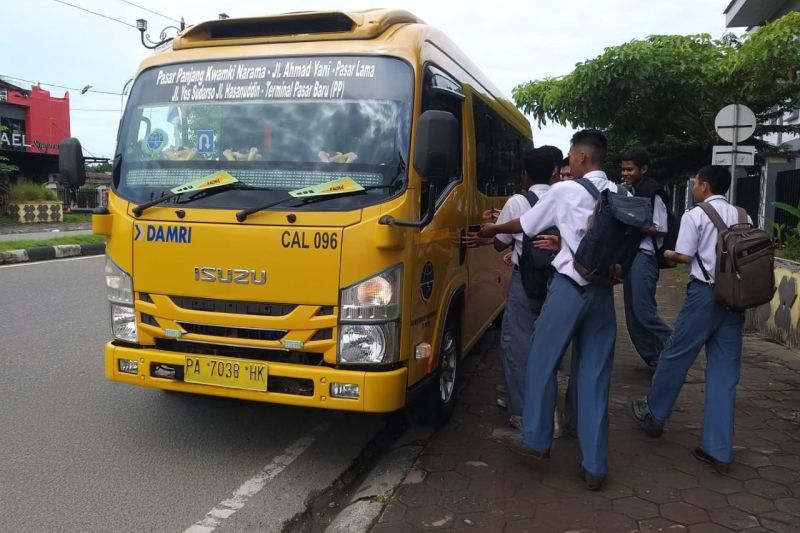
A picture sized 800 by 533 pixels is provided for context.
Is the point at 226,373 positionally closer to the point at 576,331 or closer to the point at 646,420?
the point at 576,331

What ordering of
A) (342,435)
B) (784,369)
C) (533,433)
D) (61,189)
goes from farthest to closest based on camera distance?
(61,189) → (784,369) → (342,435) → (533,433)

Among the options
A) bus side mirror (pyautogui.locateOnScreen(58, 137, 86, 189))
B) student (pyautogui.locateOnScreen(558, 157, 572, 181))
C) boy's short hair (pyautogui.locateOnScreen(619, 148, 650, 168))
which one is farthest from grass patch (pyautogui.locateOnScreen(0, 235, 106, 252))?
boy's short hair (pyautogui.locateOnScreen(619, 148, 650, 168))

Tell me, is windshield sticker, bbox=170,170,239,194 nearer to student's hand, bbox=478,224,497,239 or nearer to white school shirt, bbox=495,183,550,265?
student's hand, bbox=478,224,497,239

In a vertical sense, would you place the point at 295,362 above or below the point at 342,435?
above

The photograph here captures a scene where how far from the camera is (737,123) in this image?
361 inches

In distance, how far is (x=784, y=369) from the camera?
236 inches

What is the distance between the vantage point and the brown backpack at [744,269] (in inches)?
139

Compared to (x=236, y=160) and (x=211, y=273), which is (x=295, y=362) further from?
(x=236, y=160)

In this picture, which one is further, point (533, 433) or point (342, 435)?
point (342, 435)

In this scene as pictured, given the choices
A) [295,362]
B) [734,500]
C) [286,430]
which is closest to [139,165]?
[295,362]

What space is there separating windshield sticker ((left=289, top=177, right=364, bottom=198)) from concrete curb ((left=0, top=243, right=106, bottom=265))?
1139cm

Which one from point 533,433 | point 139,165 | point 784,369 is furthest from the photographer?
point 784,369

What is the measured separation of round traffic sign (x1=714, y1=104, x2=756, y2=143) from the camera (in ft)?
30.0

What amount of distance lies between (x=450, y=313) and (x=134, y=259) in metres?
2.01
